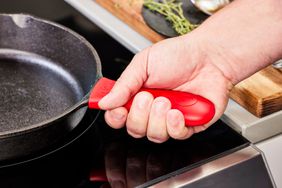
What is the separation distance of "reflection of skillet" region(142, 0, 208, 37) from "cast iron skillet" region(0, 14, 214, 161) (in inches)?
6.3

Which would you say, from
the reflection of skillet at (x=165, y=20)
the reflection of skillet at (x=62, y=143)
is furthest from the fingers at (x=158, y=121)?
the reflection of skillet at (x=165, y=20)

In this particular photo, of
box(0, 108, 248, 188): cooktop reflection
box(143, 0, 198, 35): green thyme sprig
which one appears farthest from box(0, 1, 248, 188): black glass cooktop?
box(143, 0, 198, 35): green thyme sprig

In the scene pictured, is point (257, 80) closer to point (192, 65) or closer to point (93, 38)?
point (192, 65)

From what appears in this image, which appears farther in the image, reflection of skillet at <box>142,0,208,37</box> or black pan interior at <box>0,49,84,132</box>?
reflection of skillet at <box>142,0,208,37</box>

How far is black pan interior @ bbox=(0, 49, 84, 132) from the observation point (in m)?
0.76

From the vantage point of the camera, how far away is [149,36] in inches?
37.1

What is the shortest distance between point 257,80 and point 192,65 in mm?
107

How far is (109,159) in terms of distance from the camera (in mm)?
A: 690

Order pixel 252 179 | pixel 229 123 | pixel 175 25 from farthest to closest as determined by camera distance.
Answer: pixel 175 25 < pixel 229 123 < pixel 252 179

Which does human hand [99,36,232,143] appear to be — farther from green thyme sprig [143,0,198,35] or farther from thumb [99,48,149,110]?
green thyme sprig [143,0,198,35]

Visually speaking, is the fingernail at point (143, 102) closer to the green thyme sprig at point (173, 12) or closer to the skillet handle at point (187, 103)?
the skillet handle at point (187, 103)

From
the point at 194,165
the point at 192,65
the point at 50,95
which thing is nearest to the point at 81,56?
the point at 50,95

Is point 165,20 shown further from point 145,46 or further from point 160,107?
point 160,107

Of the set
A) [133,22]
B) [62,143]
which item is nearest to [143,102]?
[62,143]
